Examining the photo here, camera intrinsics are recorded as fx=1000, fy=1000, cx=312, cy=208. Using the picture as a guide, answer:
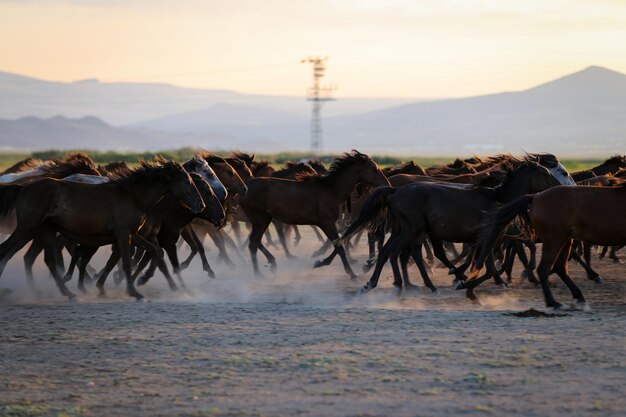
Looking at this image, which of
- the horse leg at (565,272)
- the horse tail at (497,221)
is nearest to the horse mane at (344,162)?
the horse tail at (497,221)

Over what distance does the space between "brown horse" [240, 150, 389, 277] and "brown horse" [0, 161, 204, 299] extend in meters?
3.67

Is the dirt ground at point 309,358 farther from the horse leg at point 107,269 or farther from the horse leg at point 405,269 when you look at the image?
the horse leg at point 405,269

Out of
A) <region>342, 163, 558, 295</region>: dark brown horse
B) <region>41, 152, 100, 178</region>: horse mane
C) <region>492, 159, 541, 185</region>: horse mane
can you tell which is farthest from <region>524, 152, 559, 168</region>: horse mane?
<region>41, 152, 100, 178</region>: horse mane

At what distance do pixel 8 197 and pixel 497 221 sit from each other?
243 inches

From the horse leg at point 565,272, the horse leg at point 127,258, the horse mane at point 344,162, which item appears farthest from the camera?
the horse mane at point 344,162

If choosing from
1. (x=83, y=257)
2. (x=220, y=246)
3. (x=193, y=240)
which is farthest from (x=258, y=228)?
(x=83, y=257)

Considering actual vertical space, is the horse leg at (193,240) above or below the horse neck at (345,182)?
below

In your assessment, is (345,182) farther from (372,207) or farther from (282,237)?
(282,237)

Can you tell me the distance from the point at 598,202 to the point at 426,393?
4.87m

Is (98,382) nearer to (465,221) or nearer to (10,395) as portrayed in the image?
(10,395)

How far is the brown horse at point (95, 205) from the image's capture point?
40.4 ft

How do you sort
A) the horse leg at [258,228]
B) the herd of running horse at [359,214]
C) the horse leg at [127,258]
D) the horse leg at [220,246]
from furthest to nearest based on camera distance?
the horse leg at [220,246] → the horse leg at [258,228] → the horse leg at [127,258] → the herd of running horse at [359,214]

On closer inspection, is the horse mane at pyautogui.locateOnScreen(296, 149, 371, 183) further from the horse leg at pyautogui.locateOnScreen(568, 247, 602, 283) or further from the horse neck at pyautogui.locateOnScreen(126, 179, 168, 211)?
the horse neck at pyautogui.locateOnScreen(126, 179, 168, 211)

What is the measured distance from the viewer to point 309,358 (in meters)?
8.50
